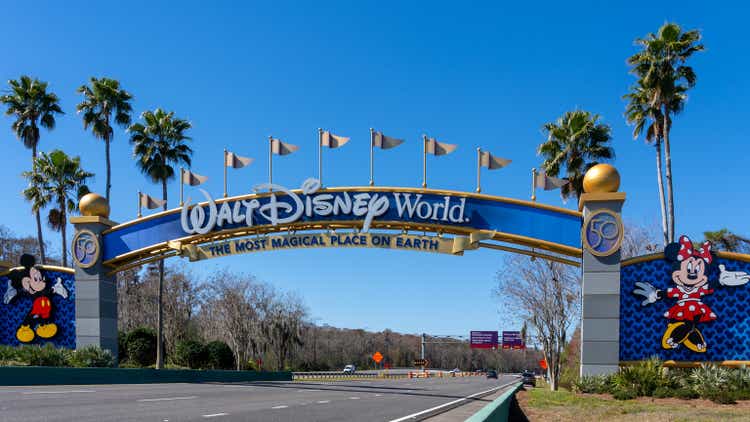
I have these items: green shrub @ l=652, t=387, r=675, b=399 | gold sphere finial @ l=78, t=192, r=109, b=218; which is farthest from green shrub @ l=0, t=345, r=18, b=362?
green shrub @ l=652, t=387, r=675, b=399

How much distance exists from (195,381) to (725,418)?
2258cm

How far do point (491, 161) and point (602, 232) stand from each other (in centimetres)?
553

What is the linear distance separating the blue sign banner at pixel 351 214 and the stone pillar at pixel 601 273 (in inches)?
30.9

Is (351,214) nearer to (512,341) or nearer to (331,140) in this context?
(331,140)

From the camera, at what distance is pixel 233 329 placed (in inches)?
2376

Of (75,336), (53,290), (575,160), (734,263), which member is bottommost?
(75,336)

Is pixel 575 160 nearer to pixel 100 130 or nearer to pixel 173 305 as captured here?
pixel 100 130

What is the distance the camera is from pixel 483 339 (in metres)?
78.2

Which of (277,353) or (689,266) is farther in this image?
(277,353)

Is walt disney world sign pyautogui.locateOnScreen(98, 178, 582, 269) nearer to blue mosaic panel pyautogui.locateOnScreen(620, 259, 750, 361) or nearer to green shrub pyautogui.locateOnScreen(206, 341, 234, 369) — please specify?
blue mosaic panel pyautogui.locateOnScreen(620, 259, 750, 361)

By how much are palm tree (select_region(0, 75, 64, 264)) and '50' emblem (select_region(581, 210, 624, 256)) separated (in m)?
36.2

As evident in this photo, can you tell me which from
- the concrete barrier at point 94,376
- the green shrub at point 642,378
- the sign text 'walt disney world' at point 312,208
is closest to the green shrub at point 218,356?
the concrete barrier at point 94,376

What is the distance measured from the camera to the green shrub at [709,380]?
19.8 meters

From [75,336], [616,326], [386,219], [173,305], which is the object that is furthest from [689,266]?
[173,305]
